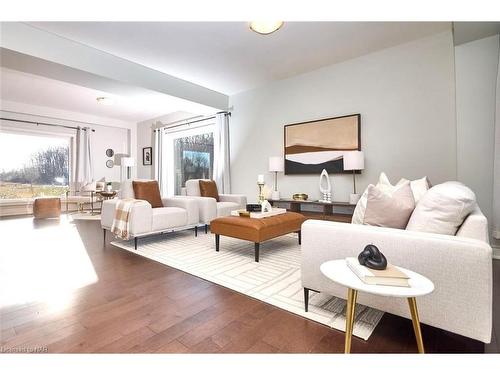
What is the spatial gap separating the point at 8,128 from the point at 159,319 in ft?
22.4

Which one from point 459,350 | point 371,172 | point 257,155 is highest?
point 257,155

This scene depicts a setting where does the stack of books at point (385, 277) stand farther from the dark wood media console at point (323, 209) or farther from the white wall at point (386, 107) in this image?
the white wall at point (386, 107)

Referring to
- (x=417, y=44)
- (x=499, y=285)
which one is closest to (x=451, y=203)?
(x=499, y=285)

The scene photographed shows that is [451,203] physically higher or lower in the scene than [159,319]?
higher

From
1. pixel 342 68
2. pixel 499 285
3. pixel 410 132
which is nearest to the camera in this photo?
pixel 499 285

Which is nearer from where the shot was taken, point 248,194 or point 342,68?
point 342,68

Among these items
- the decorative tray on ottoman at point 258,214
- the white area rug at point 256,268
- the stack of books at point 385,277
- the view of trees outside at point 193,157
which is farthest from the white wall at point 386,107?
the stack of books at point 385,277

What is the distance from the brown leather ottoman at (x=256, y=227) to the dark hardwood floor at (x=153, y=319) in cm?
67

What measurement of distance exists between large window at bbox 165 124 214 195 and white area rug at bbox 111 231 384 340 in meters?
2.80

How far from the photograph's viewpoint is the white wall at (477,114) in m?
2.70

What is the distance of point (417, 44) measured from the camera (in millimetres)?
3248

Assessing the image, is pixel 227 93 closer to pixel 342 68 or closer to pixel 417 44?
pixel 342 68

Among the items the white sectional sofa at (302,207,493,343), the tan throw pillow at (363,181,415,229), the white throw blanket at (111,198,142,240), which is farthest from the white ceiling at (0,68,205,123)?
the white sectional sofa at (302,207,493,343)

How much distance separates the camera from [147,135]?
7.51 meters
